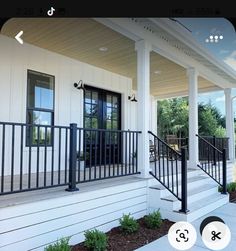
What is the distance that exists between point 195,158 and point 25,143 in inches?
143

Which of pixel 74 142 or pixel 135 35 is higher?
pixel 135 35

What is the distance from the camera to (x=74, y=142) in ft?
10.7

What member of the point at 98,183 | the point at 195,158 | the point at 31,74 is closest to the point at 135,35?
the point at 31,74

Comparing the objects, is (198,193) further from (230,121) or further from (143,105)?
(230,121)

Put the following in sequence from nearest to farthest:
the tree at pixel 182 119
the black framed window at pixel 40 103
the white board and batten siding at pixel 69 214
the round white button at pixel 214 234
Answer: the round white button at pixel 214 234, the white board and batten siding at pixel 69 214, the black framed window at pixel 40 103, the tree at pixel 182 119

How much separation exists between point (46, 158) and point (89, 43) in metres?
2.20

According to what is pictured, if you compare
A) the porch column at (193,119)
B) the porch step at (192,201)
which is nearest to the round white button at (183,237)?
the porch step at (192,201)

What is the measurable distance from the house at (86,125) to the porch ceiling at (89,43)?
0.02 metres

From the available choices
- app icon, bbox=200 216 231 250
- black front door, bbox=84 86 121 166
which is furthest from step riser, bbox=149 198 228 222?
app icon, bbox=200 216 231 250

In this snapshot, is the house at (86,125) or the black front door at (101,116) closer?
the house at (86,125)

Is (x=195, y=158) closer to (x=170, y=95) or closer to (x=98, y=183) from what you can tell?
→ (x=98, y=183)

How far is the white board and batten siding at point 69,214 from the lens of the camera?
101 inches

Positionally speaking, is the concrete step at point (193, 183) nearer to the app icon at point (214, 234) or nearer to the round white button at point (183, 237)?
the round white button at point (183, 237)
